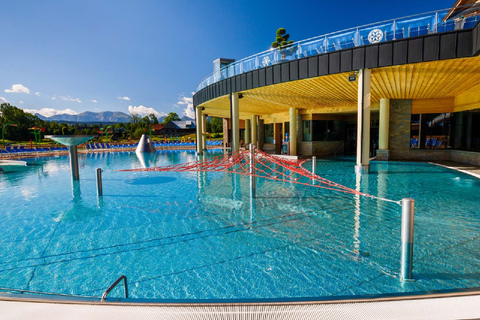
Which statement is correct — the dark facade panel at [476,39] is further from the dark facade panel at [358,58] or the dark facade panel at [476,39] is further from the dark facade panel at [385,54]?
the dark facade panel at [358,58]

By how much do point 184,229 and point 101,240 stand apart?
1.82 m

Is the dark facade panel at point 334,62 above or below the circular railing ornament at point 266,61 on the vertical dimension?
below

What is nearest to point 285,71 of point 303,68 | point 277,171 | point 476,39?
point 303,68

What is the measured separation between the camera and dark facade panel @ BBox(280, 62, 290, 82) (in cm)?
1490

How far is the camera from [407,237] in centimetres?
380

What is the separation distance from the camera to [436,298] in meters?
1.81

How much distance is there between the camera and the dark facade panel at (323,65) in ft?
43.9

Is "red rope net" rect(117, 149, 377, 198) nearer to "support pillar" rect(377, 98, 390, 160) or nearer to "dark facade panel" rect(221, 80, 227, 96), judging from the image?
"dark facade panel" rect(221, 80, 227, 96)

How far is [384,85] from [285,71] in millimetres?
A: 5945

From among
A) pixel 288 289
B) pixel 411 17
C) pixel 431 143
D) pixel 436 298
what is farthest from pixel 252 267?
pixel 431 143

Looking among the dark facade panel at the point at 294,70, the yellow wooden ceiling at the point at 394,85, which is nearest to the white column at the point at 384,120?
the yellow wooden ceiling at the point at 394,85

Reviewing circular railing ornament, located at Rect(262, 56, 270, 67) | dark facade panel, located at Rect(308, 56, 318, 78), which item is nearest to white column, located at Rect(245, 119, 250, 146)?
circular railing ornament, located at Rect(262, 56, 270, 67)

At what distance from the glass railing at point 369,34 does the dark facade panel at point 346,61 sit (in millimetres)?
365

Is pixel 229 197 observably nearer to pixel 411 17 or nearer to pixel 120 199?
pixel 120 199
